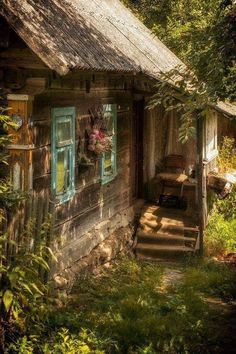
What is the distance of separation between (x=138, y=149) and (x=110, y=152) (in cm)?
270

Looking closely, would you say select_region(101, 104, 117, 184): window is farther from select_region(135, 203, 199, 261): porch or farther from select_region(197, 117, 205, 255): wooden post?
select_region(197, 117, 205, 255): wooden post

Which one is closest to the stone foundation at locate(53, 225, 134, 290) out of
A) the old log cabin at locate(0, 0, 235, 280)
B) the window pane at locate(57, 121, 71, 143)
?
the old log cabin at locate(0, 0, 235, 280)

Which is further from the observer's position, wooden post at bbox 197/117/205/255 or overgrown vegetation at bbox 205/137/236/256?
overgrown vegetation at bbox 205/137/236/256

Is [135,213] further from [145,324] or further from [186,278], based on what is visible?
[145,324]

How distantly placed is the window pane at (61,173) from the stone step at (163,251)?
3615 millimetres

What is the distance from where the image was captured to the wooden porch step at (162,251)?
34.4ft

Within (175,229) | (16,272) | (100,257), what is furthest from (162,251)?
(16,272)

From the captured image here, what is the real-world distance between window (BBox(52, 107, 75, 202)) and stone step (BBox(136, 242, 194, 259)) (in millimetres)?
3360

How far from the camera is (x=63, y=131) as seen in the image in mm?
7473

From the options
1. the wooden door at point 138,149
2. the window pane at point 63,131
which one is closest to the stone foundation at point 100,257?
the wooden door at point 138,149

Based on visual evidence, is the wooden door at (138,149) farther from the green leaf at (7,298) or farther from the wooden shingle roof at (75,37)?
the green leaf at (7,298)

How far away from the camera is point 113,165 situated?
388 inches

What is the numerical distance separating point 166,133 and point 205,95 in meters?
8.16

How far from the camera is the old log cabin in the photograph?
19.6ft
